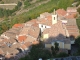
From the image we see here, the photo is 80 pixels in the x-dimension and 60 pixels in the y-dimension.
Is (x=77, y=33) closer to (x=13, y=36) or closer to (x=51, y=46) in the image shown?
(x=51, y=46)

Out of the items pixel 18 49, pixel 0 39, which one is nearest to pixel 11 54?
pixel 18 49

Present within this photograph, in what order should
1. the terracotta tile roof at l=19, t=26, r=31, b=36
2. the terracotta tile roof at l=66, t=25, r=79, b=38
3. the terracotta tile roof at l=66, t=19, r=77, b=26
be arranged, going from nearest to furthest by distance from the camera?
the terracotta tile roof at l=66, t=25, r=79, b=38 → the terracotta tile roof at l=19, t=26, r=31, b=36 → the terracotta tile roof at l=66, t=19, r=77, b=26

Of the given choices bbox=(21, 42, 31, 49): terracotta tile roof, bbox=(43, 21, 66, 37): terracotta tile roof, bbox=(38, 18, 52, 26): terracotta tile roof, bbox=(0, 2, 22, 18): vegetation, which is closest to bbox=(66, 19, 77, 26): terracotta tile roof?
bbox=(38, 18, 52, 26): terracotta tile roof

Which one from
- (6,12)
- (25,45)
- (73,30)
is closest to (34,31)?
(25,45)

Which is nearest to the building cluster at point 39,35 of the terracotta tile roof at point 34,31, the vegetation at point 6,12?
the terracotta tile roof at point 34,31

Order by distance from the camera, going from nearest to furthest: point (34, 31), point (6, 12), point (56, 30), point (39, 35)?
point (56, 30)
point (39, 35)
point (34, 31)
point (6, 12)

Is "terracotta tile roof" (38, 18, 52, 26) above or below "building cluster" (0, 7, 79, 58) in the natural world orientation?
above

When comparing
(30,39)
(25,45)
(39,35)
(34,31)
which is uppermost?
(34,31)

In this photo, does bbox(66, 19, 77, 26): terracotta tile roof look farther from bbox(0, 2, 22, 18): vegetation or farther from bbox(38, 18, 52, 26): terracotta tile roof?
bbox(0, 2, 22, 18): vegetation

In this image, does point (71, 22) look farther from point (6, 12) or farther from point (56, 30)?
point (6, 12)
